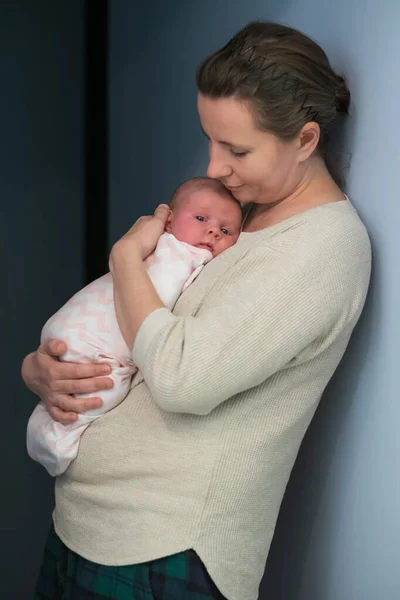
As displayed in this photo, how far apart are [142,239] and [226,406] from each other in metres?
0.33

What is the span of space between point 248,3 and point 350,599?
4.02 ft

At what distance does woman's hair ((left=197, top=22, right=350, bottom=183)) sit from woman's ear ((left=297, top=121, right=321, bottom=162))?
12 millimetres

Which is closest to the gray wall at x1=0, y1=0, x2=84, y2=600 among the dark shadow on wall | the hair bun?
the dark shadow on wall

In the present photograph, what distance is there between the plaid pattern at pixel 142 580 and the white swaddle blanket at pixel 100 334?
0.18 meters

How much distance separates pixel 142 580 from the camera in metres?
1.30

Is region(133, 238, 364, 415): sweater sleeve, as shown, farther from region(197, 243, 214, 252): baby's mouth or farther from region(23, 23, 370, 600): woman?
region(197, 243, 214, 252): baby's mouth

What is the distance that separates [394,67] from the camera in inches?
49.6

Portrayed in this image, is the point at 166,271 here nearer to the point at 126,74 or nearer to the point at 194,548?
the point at 194,548

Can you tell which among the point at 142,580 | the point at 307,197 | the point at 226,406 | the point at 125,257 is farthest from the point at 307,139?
the point at 142,580

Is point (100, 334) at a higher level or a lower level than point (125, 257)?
lower

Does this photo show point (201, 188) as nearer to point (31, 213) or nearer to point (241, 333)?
point (241, 333)

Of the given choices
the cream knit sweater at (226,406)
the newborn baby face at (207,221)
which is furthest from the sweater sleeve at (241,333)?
the newborn baby face at (207,221)

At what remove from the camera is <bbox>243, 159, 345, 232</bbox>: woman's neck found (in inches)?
52.9

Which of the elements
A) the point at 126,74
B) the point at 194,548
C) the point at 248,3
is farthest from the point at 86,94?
the point at 194,548
